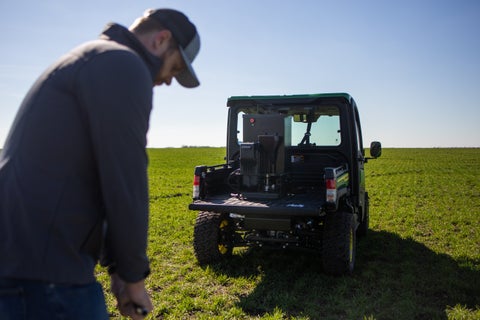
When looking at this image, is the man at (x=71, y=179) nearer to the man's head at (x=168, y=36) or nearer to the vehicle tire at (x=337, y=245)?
the man's head at (x=168, y=36)

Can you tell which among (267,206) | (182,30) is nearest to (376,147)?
(267,206)

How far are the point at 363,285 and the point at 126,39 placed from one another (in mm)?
4370

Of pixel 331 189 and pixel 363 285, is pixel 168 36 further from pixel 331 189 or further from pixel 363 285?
pixel 363 285

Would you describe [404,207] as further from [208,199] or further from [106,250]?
[106,250]

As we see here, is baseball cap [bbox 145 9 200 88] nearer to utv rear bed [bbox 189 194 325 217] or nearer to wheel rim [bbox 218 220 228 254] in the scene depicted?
utv rear bed [bbox 189 194 325 217]

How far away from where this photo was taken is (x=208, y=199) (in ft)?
18.2

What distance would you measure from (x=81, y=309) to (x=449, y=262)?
5.89 metres

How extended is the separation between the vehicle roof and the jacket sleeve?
5118 millimetres

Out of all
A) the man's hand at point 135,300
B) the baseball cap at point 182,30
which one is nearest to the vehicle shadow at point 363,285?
the man's hand at point 135,300

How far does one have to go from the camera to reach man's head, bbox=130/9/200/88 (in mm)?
1468

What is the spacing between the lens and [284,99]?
6.29 m

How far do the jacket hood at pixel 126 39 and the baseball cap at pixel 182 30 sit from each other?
11cm

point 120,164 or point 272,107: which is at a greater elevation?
point 272,107

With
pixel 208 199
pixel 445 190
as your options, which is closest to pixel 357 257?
pixel 208 199
